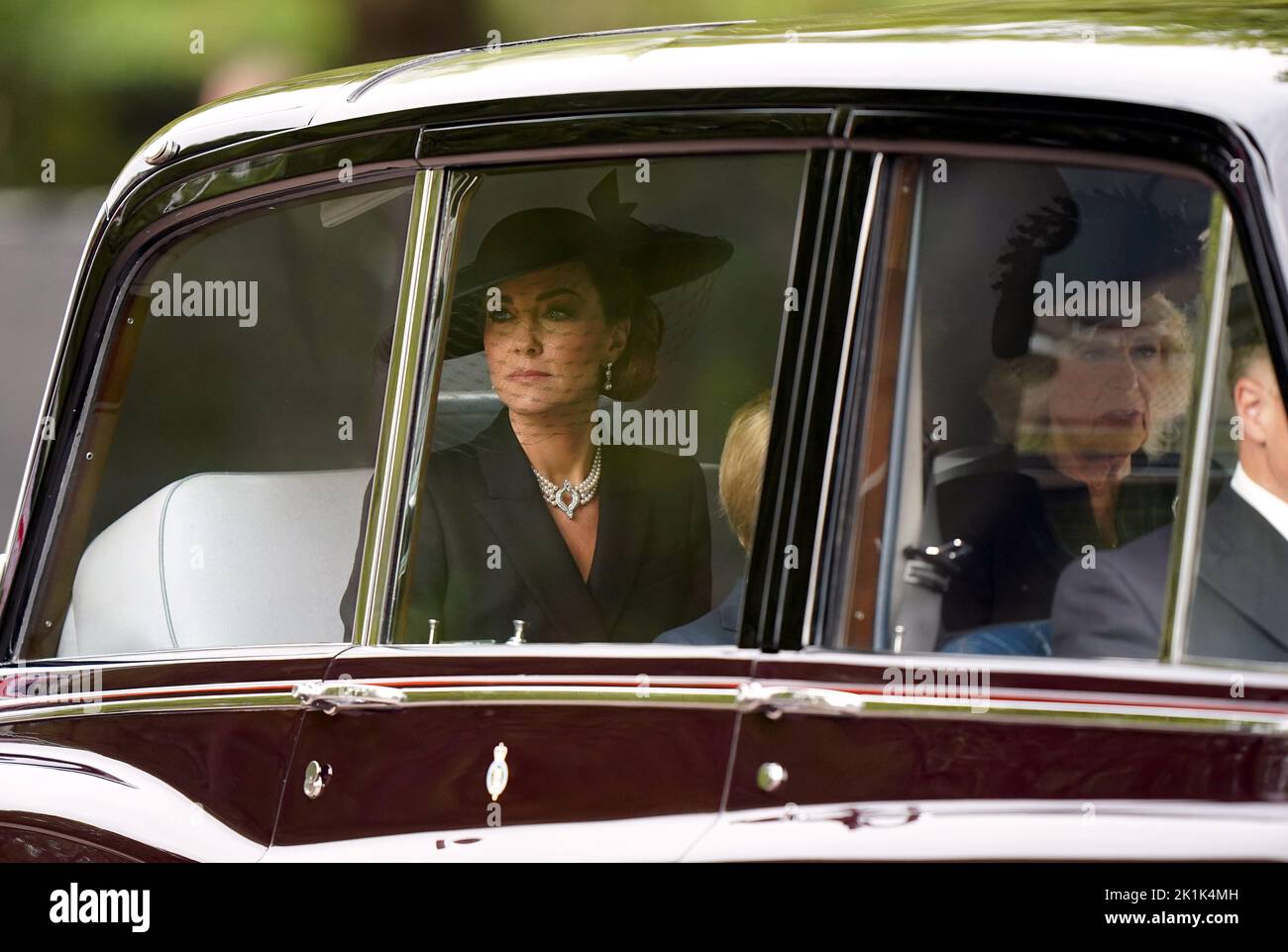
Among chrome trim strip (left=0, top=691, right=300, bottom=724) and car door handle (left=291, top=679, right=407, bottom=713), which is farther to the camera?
chrome trim strip (left=0, top=691, right=300, bottom=724)

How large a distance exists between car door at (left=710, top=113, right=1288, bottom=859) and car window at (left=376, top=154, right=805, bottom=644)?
1.00ft

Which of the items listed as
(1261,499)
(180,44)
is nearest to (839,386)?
(1261,499)

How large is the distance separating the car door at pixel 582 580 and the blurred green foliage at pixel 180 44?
412 centimetres

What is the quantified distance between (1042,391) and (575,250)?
2.74ft

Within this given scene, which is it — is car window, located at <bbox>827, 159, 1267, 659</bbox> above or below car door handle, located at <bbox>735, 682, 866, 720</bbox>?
above

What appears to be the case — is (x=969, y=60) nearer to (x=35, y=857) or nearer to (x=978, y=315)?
(x=978, y=315)

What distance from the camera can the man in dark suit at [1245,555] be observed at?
6.27 ft

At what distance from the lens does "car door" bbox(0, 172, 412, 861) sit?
262 cm

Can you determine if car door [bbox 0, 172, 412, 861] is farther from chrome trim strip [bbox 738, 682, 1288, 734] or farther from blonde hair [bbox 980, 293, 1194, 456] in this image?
blonde hair [bbox 980, 293, 1194, 456]

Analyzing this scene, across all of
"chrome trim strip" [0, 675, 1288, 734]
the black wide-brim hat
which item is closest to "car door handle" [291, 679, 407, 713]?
"chrome trim strip" [0, 675, 1288, 734]

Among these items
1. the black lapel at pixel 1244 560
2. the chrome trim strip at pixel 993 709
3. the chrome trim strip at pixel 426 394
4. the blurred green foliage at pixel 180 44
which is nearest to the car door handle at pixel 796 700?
the chrome trim strip at pixel 993 709
